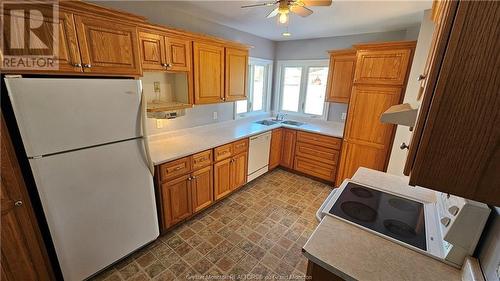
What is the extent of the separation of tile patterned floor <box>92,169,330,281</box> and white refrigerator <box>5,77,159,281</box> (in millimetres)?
268

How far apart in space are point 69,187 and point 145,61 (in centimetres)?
125

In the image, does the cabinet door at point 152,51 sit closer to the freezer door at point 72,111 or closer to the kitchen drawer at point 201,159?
the freezer door at point 72,111

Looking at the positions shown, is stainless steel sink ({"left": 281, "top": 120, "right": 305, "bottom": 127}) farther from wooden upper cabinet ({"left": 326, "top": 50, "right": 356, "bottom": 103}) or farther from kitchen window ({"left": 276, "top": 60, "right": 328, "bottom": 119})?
wooden upper cabinet ({"left": 326, "top": 50, "right": 356, "bottom": 103})

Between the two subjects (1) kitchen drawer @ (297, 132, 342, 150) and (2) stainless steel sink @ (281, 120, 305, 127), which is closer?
(1) kitchen drawer @ (297, 132, 342, 150)

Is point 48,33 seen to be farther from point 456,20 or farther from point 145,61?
point 456,20

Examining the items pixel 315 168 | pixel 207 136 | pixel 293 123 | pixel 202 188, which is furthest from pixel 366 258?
pixel 293 123

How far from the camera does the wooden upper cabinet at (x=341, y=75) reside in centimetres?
308

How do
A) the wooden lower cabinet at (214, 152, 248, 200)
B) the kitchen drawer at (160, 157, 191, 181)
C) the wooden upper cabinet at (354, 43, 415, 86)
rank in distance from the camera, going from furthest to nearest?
1. the wooden lower cabinet at (214, 152, 248, 200)
2. the wooden upper cabinet at (354, 43, 415, 86)
3. the kitchen drawer at (160, 157, 191, 181)

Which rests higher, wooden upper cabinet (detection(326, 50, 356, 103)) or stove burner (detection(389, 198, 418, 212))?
wooden upper cabinet (detection(326, 50, 356, 103))

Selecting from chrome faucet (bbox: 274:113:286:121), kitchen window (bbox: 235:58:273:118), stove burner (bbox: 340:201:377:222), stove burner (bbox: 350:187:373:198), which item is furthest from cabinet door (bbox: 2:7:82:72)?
chrome faucet (bbox: 274:113:286:121)

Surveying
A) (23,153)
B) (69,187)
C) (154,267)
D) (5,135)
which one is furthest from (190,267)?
(5,135)

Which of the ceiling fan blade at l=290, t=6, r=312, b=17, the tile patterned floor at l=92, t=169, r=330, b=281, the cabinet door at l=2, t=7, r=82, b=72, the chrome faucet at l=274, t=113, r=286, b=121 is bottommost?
the tile patterned floor at l=92, t=169, r=330, b=281

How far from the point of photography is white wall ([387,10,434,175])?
226 centimetres

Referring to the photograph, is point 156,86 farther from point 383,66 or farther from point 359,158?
point 359,158
